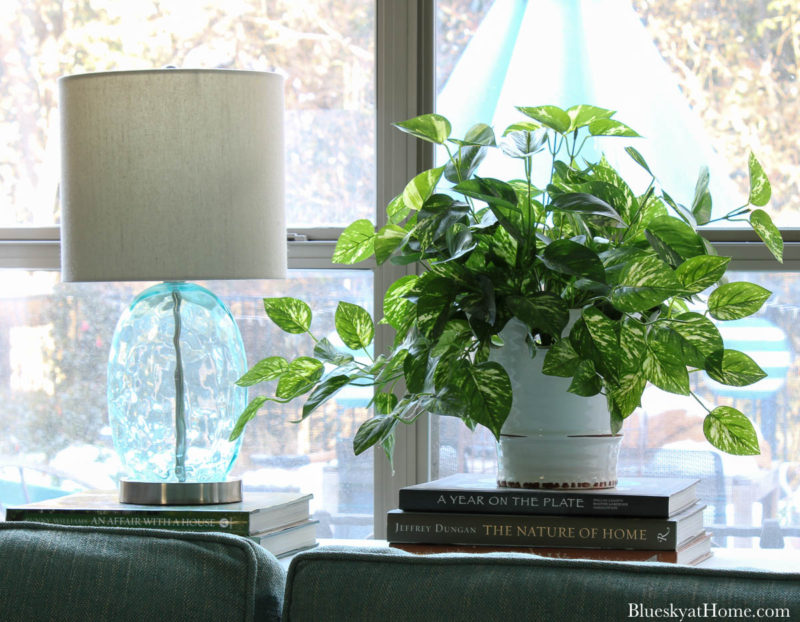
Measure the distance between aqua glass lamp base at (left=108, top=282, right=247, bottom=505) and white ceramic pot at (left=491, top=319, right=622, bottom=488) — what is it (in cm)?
43

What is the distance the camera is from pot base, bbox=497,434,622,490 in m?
1.36

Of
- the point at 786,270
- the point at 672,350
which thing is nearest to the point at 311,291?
the point at 786,270

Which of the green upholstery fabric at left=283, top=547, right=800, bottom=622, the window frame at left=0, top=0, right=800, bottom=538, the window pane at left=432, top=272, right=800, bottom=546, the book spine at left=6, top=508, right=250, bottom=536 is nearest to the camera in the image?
the green upholstery fabric at left=283, top=547, right=800, bottom=622

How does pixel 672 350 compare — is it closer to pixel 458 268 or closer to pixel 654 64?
pixel 458 268

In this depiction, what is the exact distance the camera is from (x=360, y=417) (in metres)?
2.41

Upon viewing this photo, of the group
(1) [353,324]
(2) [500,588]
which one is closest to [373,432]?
(1) [353,324]

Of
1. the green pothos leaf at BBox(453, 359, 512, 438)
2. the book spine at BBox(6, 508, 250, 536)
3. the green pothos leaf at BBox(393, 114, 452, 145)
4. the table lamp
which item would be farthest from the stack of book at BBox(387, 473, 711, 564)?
the green pothos leaf at BBox(393, 114, 452, 145)

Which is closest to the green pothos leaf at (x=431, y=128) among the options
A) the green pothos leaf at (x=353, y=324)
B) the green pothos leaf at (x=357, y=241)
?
the green pothos leaf at (x=357, y=241)

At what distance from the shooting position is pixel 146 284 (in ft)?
8.18

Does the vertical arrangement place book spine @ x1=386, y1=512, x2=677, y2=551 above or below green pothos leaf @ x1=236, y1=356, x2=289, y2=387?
below

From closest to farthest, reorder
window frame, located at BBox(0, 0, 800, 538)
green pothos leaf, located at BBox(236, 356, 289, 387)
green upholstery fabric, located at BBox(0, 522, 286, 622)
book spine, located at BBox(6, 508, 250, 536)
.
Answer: green upholstery fabric, located at BBox(0, 522, 286, 622) < book spine, located at BBox(6, 508, 250, 536) < green pothos leaf, located at BBox(236, 356, 289, 387) < window frame, located at BBox(0, 0, 800, 538)

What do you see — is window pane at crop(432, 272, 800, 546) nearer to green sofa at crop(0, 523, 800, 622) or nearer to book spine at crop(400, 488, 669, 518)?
book spine at crop(400, 488, 669, 518)

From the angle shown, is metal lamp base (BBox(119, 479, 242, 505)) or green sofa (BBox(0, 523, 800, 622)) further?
metal lamp base (BBox(119, 479, 242, 505))

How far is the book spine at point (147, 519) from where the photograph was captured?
1.41 meters
